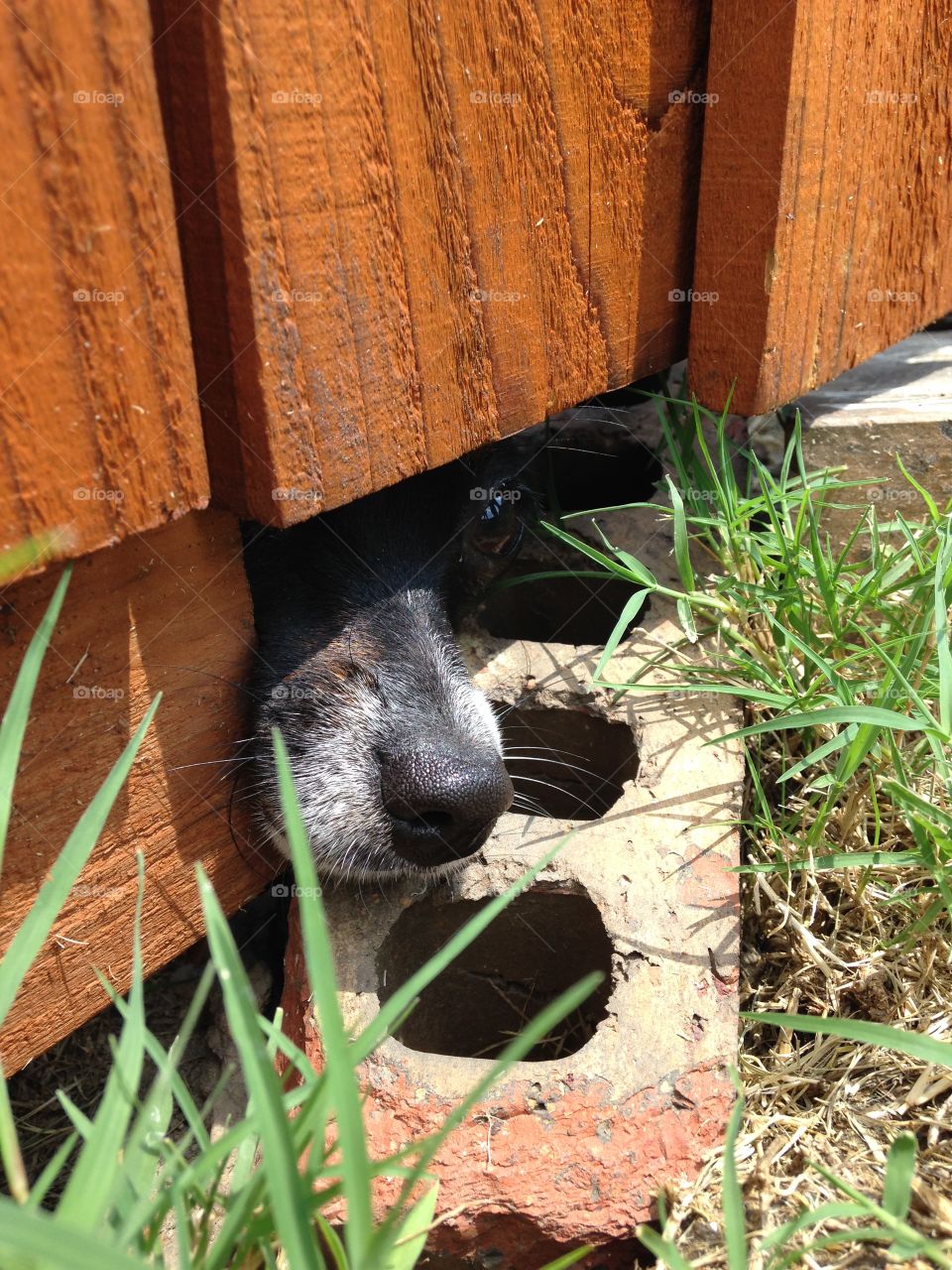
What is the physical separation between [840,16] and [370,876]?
2031mm

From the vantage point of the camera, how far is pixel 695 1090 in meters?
1.79

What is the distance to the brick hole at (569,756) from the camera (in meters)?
2.65

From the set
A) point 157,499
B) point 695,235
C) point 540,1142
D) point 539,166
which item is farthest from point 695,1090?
point 695,235

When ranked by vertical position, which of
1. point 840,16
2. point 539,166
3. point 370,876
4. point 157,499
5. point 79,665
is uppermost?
point 840,16

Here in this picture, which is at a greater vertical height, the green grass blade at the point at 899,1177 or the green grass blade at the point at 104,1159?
the green grass blade at the point at 104,1159

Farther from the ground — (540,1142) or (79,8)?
(79,8)

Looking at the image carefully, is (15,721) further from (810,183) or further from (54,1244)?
(810,183)

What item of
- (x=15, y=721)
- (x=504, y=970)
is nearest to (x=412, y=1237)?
(x=15, y=721)

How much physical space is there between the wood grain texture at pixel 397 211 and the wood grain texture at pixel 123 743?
0.23 metres

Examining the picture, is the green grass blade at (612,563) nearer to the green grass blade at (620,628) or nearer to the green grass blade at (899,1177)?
the green grass blade at (620,628)

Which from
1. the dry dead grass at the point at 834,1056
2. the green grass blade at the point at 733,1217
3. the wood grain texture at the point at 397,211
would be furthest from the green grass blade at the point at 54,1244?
the wood grain texture at the point at 397,211

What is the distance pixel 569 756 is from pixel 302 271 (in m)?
1.55

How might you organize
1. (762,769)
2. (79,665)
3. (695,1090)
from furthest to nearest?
(762,769)
(695,1090)
(79,665)

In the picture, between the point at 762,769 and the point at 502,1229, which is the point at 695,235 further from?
the point at 502,1229
